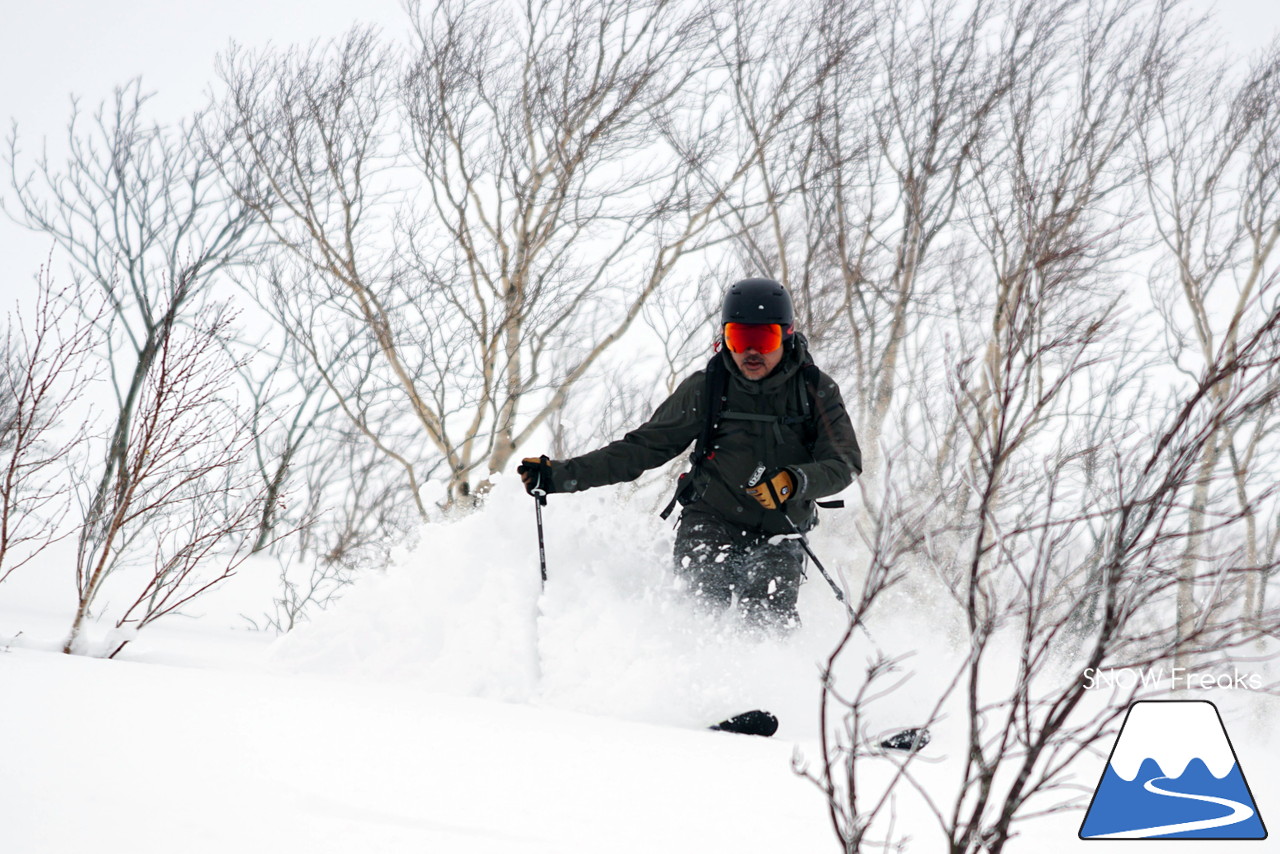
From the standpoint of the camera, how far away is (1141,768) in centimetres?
154

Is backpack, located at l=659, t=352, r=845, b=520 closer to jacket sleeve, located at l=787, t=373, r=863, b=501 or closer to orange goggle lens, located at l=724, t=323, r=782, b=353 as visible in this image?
jacket sleeve, located at l=787, t=373, r=863, b=501

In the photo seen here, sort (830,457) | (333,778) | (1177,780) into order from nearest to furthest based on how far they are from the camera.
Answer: (1177,780) → (333,778) → (830,457)

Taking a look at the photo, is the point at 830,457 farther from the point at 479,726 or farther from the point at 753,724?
the point at 479,726

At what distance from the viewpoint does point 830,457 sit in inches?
139

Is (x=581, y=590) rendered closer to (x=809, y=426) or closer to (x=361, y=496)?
(x=809, y=426)

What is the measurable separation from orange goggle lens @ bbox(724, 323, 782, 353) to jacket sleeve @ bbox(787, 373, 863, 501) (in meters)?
0.25

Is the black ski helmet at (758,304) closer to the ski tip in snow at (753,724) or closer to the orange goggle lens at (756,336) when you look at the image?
the orange goggle lens at (756,336)

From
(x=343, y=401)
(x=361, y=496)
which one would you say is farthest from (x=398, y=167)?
(x=361, y=496)

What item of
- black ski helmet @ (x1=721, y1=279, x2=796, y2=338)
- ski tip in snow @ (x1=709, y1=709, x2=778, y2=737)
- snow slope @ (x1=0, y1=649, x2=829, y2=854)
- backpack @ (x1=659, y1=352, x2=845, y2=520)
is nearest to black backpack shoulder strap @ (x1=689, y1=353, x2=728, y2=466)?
backpack @ (x1=659, y1=352, x2=845, y2=520)

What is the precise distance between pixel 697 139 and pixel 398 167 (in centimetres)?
265

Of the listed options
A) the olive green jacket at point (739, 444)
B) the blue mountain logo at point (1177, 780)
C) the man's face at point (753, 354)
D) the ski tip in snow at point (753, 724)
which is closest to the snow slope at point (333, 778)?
the ski tip in snow at point (753, 724)

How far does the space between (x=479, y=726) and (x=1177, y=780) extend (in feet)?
5.47

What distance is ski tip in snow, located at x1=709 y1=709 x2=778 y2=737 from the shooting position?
121 inches

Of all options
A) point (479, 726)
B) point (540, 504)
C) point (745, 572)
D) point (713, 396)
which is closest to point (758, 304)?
point (713, 396)
